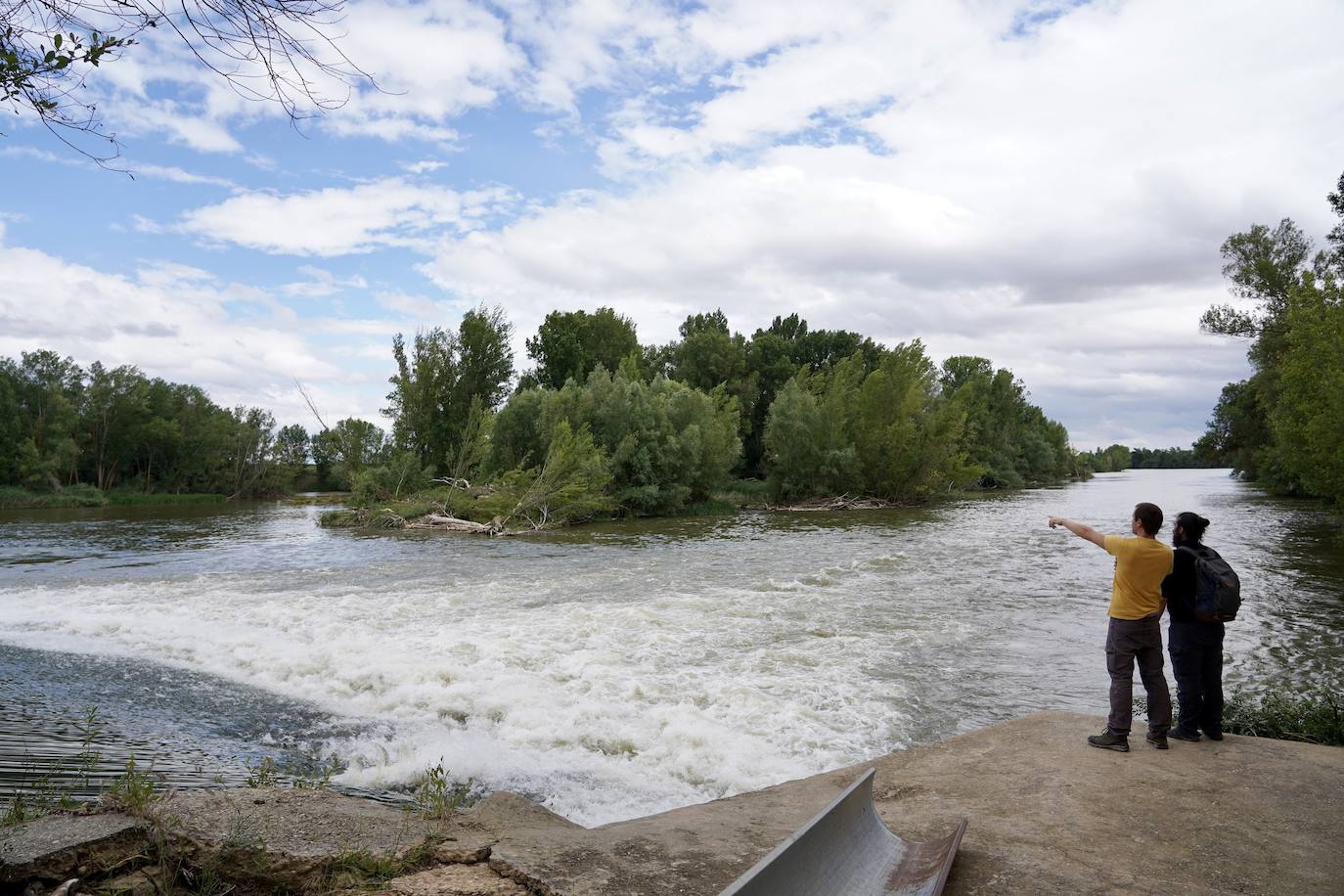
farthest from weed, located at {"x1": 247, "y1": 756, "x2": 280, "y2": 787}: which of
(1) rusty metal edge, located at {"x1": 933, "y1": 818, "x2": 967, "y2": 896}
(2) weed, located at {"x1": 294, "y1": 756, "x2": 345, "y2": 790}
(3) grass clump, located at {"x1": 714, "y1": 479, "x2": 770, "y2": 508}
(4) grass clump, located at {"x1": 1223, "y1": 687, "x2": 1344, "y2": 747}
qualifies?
(3) grass clump, located at {"x1": 714, "y1": 479, "x2": 770, "y2": 508}

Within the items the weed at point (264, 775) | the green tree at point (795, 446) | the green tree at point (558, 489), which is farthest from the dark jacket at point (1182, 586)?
the green tree at point (795, 446)

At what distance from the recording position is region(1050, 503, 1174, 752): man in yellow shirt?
5.71 m

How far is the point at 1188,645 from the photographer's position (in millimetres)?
5926

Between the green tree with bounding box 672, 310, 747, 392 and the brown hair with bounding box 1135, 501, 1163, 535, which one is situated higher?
the green tree with bounding box 672, 310, 747, 392

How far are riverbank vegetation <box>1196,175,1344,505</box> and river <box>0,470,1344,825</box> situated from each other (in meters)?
3.97

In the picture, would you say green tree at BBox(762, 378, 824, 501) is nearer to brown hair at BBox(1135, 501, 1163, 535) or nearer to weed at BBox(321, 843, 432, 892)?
brown hair at BBox(1135, 501, 1163, 535)

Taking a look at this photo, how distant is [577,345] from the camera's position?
6316 cm

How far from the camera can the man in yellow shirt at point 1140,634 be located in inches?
225

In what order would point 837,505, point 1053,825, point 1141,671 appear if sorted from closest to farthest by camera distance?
point 1053,825
point 1141,671
point 837,505

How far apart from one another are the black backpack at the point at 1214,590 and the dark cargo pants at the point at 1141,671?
0.33 meters

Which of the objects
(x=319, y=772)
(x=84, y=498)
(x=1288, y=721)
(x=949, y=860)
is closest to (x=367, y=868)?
(x=949, y=860)

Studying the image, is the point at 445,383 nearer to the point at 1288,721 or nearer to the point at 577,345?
the point at 577,345

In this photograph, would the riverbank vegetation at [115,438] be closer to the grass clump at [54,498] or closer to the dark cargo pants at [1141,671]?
the grass clump at [54,498]

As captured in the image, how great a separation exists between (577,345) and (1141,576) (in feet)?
194
